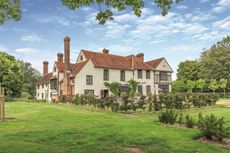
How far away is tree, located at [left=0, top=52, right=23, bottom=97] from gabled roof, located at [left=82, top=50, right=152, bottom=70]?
12563 mm

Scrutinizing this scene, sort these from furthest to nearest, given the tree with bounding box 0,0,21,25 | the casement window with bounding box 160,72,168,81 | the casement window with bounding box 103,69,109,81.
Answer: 1. the casement window with bounding box 160,72,168,81
2. the casement window with bounding box 103,69,109,81
3. the tree with bounding box 0,0,21,25

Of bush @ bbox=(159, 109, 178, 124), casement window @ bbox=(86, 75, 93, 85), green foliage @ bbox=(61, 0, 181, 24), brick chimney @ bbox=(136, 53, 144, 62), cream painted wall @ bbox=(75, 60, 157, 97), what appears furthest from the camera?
brick chimney @ bbox=(136, 53, 144, 62)

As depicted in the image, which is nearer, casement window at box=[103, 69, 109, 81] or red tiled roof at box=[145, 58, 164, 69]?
casement window at box=[103, 69, 109, 81]

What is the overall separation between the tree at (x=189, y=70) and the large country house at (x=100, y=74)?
26.3m

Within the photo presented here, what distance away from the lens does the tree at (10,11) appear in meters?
9.76

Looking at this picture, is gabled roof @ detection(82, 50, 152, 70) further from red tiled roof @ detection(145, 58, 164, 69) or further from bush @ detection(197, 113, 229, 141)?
bush @ detection(197, 113, 229, 141)

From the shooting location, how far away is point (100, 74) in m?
44.8

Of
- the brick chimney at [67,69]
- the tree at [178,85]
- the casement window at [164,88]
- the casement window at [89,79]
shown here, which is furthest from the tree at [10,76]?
the tree at [178,85]

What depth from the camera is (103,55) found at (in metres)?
47.8

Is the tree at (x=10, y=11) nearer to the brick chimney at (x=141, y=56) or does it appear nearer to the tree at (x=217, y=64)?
the brick chimney at (x=141, y=56)

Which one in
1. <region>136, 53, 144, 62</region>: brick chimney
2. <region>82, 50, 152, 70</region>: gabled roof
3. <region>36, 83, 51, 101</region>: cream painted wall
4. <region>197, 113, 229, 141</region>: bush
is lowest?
<region>197, 113, 229, 141</region>: bush

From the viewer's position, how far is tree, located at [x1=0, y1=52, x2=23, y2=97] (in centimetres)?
4644

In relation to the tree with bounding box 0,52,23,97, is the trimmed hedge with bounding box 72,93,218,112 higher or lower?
lower

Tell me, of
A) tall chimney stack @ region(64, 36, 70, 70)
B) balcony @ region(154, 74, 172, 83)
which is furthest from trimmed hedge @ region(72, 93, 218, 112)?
balcony @ region(154, 74, 172, 83)
